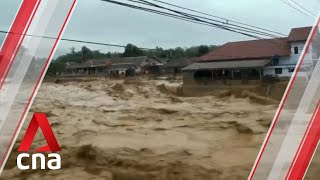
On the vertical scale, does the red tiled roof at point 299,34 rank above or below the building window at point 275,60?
above

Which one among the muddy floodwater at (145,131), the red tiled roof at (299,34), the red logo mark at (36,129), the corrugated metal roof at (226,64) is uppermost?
the red tiled roof at (299,34)

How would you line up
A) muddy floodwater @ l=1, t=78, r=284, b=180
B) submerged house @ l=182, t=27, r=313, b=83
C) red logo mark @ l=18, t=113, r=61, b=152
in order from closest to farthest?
red logo mark @ l=18, t=113, r=61, b=152 → muddy floodwater @ l=1, t=78, r=284, b=180 → submerged house @ l=182, t=27, r=313, b=83

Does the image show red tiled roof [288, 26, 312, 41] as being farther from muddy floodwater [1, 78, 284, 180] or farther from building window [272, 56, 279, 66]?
muddy floodwater [1, 78, 284, 180]

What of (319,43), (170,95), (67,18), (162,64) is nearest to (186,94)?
(170,95)

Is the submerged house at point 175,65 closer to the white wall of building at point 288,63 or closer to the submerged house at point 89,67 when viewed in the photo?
the white wall of building at point 288,63

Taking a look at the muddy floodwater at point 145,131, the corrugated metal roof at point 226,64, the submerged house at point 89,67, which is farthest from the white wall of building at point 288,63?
the submerged house at point 89,67

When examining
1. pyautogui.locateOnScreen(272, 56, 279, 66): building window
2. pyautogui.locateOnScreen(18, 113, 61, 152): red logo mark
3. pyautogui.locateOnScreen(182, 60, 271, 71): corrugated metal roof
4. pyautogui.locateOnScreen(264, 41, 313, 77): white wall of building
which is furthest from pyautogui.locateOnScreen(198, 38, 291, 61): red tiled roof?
pyautogui.locateOnScreen(18, 113, 61, 152): red logo mark

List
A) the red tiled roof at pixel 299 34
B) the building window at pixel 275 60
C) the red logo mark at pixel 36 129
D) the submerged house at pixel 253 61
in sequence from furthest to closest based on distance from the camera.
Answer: the red tiled roof at pixel 299 34 < the building window at pixel 275 60 < the submerged house at pixel 253 61 < the red logo mark at pixel 36 129

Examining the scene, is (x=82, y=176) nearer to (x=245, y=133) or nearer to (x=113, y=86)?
(x=245, y=133)

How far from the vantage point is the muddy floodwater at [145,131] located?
263 inches

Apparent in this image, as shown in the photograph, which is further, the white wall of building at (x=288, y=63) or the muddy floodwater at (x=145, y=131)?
the white wall of building at (x=288, y=63)

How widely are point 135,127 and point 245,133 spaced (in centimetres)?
360

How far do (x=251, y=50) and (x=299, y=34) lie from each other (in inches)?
121

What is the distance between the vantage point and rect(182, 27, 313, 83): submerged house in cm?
2192
